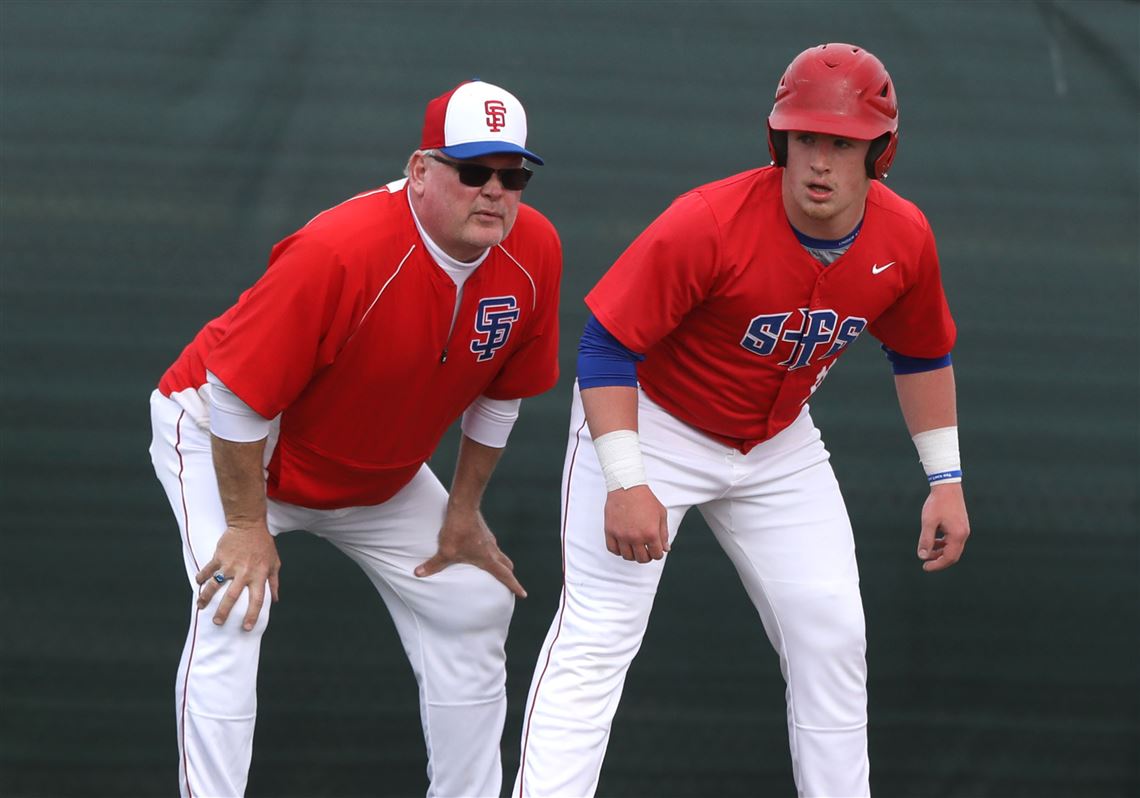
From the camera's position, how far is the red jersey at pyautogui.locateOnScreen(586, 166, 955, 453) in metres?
2.68

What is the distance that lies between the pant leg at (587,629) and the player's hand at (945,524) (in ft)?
1.50

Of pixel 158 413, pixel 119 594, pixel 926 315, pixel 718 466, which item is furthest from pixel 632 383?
pixel 119 594

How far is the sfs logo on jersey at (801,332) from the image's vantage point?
2758 millimetres

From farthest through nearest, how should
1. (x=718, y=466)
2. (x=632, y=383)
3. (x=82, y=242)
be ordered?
(x=82, y=242)
(x=718, y=466)
(x=632, y=383)

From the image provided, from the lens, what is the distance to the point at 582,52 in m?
3.57

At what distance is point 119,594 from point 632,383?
150 cm

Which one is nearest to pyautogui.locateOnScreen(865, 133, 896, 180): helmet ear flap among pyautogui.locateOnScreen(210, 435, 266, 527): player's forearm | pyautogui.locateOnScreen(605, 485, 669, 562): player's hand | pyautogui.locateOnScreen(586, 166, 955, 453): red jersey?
pyautogui.locateOnScreen(586, 166, 955, 453): red jersey

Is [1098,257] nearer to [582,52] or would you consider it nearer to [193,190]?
[582,52]

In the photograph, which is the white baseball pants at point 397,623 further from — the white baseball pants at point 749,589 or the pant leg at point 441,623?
the white baseball pants at point 749,589

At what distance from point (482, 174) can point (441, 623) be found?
973 mm

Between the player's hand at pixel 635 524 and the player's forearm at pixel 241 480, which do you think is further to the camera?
the player's forearm at pixel 241 480

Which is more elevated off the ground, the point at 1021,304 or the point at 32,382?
the point at 1021,304

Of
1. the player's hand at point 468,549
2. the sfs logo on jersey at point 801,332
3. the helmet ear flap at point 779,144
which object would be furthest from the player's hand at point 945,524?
the player's hand at point 468,549

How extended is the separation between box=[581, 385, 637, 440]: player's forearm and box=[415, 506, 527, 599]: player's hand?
0.57m
